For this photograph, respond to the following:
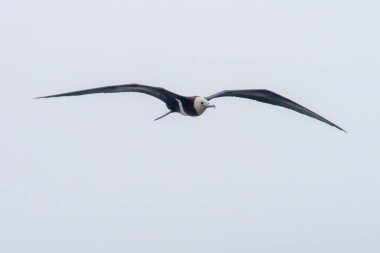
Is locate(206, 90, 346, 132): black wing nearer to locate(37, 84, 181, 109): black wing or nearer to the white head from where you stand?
the white head

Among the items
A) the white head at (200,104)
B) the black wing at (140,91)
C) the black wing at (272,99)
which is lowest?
the black wing at (272,99)

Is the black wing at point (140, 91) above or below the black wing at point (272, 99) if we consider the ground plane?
above

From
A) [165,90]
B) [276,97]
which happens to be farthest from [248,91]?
[165,90]

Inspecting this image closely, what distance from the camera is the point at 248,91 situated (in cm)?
2280

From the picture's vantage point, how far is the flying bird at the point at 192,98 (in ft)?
66.7

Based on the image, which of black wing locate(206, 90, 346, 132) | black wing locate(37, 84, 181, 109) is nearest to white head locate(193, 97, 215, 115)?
black wing locate(37, 84, 181, 109)

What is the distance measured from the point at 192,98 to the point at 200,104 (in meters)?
0.30

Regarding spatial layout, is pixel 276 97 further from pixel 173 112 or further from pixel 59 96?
pixel 59 96

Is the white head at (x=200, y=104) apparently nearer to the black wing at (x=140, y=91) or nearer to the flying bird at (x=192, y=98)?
the flying bird at (x=192, y=98)

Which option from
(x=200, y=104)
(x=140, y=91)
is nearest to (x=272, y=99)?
(x=200, y=104)

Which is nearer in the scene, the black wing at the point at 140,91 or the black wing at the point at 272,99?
the black wing at the point at 140,91

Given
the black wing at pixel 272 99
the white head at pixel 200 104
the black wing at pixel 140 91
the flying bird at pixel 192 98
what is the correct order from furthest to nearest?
the black wing at pixel 272 99 → the white head at pixel 200 104 → the flying bird at pixel 192 98 → the black wing at pixel 140 91

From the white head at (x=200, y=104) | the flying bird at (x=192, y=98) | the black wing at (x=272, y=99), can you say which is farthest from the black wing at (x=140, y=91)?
the black wing at (x=272, y=99)

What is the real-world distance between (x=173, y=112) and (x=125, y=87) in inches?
85.9
